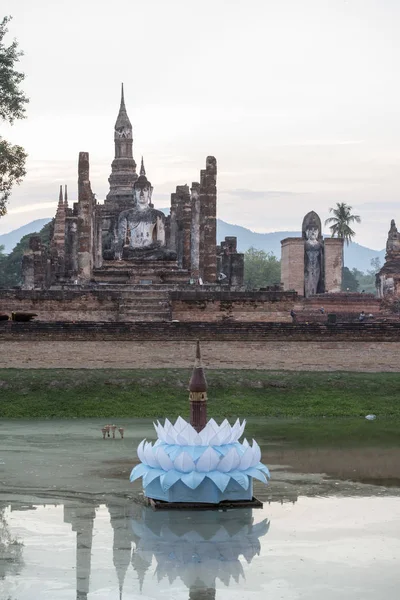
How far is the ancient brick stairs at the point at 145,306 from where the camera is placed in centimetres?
3366

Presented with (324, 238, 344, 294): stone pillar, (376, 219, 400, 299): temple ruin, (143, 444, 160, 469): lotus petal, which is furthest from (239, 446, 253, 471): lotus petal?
(324, 238, 344, 294): stone pillar

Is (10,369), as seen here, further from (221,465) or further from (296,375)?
(221,465)

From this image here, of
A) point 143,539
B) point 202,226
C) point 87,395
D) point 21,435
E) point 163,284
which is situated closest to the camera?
point 143,539

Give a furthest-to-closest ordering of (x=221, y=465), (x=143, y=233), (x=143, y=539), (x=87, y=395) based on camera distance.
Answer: (x=143, y=233) < (x=87, y=395) < (x=221, y=465) < (x=143, y=539)

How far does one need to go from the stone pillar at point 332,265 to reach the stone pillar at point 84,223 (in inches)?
418

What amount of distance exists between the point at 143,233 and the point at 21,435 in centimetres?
2501

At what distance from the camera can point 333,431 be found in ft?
74.1

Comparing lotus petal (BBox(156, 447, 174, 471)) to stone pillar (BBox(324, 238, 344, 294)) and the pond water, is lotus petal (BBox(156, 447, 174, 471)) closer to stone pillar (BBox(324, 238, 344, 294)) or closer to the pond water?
the pond water

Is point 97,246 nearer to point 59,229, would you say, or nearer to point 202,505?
point 59,229

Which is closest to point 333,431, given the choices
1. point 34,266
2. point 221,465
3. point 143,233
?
point 221,465

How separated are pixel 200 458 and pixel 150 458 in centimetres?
68

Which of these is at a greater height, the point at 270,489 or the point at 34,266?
the point at 34,266

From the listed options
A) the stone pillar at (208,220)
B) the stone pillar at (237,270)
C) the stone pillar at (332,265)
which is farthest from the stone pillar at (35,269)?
the stone pillar at (332,265)

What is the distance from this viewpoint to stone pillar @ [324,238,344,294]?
47375mm
